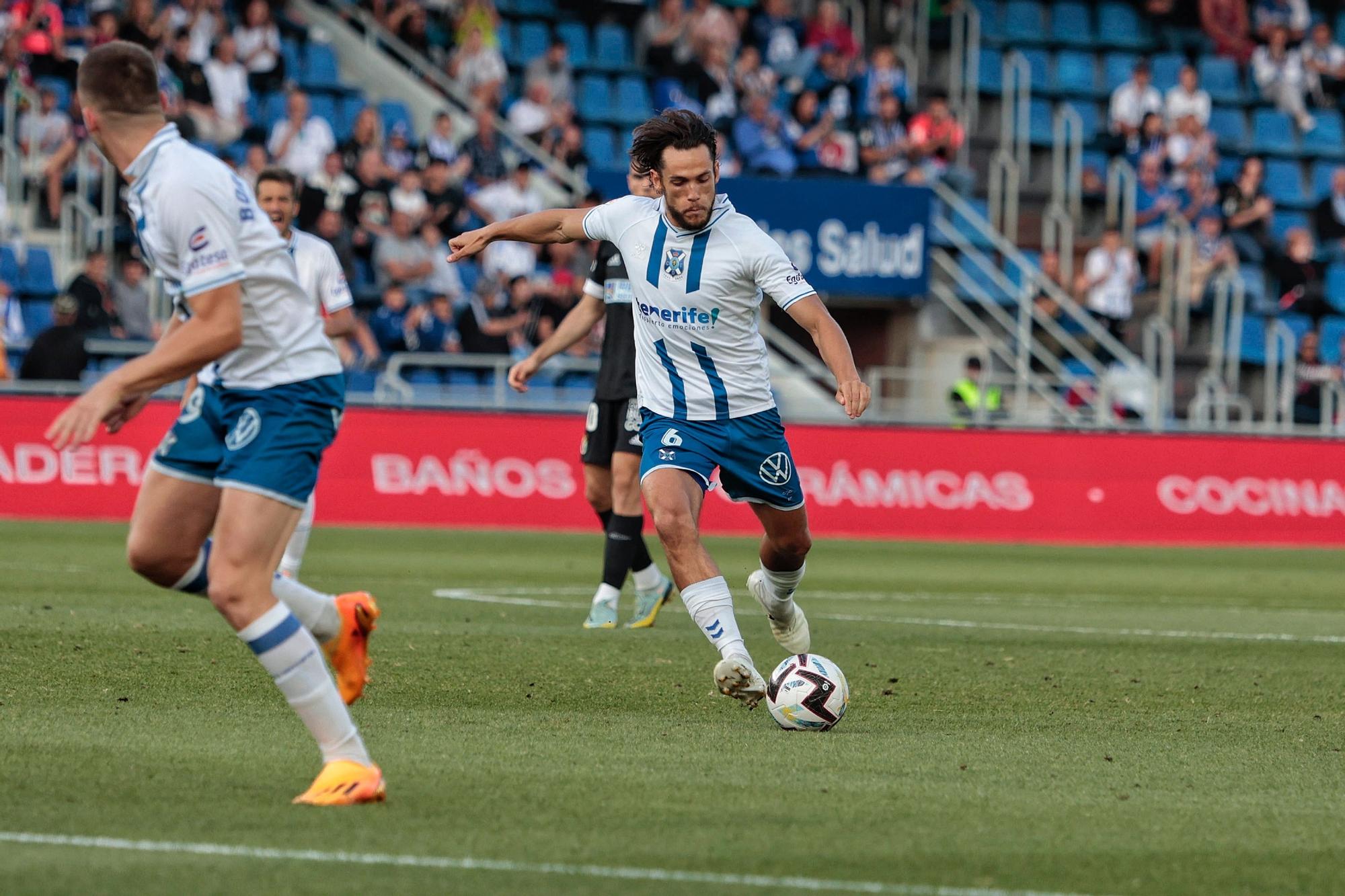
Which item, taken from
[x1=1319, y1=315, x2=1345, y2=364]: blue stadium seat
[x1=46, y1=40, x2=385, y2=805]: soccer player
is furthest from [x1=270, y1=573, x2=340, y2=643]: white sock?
[x1=1319, y1=315, x2=1345, y2=364]: blue stadium seat

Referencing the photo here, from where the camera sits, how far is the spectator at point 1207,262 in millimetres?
27203

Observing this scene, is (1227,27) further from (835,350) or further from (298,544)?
(835,350)

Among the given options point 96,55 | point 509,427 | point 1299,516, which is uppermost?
point 96,55

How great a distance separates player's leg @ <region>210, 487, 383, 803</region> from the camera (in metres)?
5.56

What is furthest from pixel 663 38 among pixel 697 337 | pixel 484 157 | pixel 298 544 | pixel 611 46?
pixel 697 337

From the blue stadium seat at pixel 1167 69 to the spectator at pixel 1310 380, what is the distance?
5875 mm

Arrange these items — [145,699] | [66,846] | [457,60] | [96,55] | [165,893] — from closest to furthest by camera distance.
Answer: [165,893] < [66,846] < [96,55] < [145,699] < [457,60]

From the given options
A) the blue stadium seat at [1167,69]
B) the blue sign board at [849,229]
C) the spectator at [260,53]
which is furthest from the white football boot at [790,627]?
the blue stadium seat at [1167,69]

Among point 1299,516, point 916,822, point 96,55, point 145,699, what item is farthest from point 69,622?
point 1299,516

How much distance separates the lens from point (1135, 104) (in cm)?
2914

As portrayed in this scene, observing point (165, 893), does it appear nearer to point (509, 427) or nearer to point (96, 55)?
point (96, 55)

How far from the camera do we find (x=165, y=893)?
4.52 m

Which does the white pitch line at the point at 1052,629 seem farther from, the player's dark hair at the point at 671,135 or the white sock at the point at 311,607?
the white sock at the point at 311,607

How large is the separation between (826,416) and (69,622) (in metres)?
13.0
